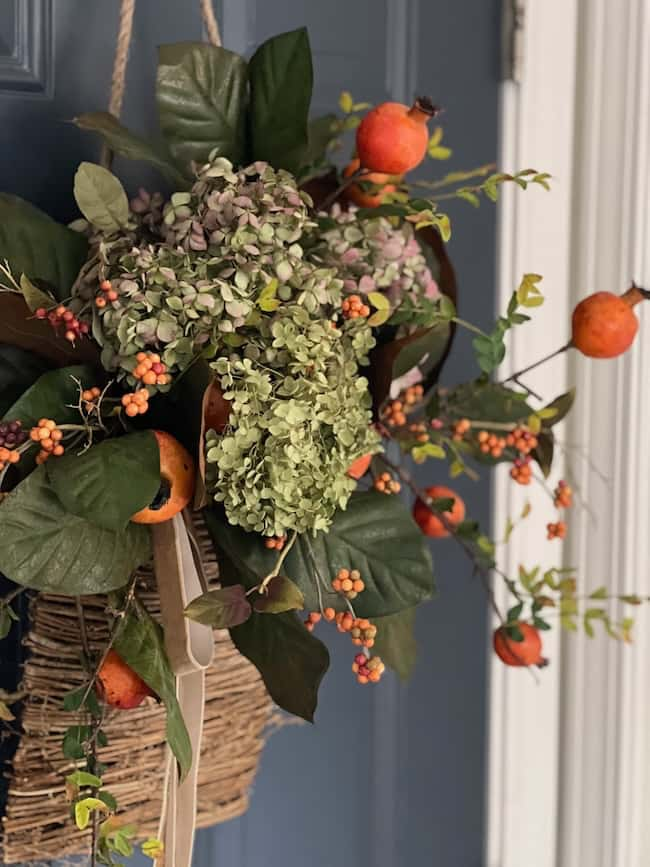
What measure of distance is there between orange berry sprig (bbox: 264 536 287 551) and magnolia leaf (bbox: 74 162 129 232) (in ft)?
0.80

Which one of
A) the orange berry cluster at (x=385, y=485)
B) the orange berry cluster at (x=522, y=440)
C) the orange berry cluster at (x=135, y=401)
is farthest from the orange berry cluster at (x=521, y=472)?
the orange berry cluster at (x=135, y=401)

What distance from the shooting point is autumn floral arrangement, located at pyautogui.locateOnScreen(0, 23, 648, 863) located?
0.62 metres

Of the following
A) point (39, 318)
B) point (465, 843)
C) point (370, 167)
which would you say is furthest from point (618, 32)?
point (465, 843)

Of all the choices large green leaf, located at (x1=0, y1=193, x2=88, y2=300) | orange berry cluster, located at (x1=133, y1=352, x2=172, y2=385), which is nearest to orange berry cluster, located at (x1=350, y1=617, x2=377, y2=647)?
orange berry cluster, located at (x1=133, y1=352, x2=172, y2=385)

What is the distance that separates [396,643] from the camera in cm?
78

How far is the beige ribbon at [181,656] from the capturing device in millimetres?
654

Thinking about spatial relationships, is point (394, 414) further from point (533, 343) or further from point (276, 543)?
point (533, 343)

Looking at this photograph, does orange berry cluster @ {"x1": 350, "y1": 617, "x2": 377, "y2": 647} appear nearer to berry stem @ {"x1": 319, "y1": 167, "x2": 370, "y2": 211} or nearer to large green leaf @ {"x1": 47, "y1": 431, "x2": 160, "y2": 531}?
large green leaf @ {"x1": 47, "y1": 431, "x2": 160, "y2": 531}

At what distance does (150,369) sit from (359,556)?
0.21 m

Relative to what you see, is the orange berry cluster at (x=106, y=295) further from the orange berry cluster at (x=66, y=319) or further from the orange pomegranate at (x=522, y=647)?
the orange pomegranate at (x=522, y=647)

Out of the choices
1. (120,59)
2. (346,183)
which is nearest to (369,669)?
(346,183)

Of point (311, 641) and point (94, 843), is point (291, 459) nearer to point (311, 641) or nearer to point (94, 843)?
point (311, 641)

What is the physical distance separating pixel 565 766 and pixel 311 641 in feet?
2.02

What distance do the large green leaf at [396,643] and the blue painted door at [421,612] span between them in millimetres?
211
